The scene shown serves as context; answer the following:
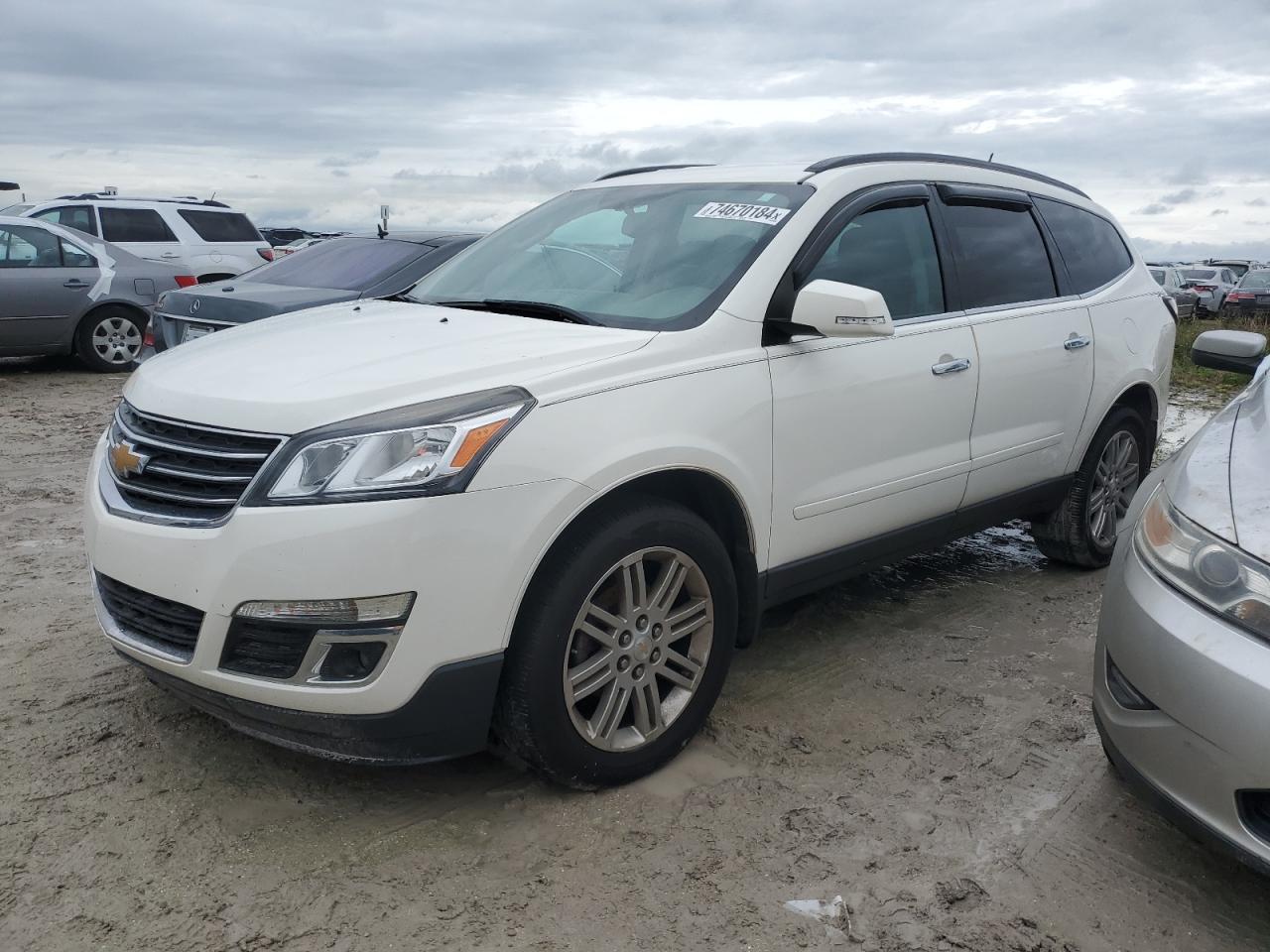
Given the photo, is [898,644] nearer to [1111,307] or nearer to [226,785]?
[1111,307]

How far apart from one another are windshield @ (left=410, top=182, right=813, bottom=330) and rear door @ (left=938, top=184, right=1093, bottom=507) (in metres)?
0.95

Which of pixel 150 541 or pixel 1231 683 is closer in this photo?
pixel 1231 683

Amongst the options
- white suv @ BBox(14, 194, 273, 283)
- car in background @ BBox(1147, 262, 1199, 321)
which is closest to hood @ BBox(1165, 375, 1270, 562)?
white suv @ BBox(14, 194, 273, 283)

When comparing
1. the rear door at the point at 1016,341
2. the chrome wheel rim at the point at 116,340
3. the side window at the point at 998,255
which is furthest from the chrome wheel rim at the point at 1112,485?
the chrome wheel rim at the point at 116,340

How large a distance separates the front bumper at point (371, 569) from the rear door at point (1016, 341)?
207 cm

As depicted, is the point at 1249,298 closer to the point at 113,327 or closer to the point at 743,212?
the point at 113,327

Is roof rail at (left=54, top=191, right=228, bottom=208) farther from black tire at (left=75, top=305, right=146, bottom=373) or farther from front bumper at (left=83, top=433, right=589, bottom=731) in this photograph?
front bumper at (left=83, top=433, right=589, bottom=731)

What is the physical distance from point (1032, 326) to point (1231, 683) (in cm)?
234

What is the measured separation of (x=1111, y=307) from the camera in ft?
16.4

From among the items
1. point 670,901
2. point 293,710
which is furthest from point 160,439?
point 670,901

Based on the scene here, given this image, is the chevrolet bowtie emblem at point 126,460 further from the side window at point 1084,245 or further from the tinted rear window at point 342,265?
the tinted rear window at point 342,265

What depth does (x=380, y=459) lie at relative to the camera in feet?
8.74

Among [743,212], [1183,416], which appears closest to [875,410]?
[743,212]

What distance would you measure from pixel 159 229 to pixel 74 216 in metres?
0.93
